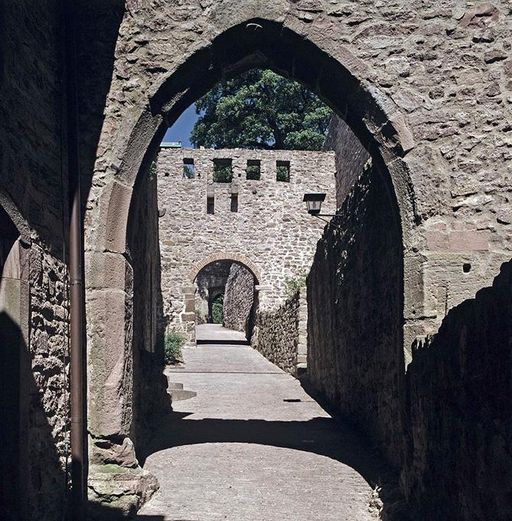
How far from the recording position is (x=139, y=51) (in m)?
4.48

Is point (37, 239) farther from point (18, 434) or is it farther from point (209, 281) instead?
point (209, 281)

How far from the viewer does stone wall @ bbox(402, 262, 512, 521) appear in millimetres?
2361

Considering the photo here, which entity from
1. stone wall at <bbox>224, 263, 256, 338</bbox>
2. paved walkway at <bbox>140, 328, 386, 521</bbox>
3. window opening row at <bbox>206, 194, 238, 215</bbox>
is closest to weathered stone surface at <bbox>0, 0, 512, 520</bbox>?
paved walkway at <bbox>140, 328, 386, 521</bbox>

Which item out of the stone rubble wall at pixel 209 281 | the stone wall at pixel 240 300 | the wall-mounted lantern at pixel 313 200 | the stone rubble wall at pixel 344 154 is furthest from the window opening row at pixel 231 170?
the wall-mounted lantern at pixel 313 200

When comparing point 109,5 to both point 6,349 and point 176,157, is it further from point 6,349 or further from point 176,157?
point 176,157

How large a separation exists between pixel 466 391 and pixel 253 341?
56.2 feet

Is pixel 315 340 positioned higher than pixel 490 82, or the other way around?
pixel 490 82

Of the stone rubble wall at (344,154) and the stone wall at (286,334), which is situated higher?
the stone rubble wall at (344,154)

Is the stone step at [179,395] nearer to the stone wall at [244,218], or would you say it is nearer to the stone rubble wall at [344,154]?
the stone rubble wall at [344,154]

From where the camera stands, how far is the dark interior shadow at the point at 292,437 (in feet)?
17.2

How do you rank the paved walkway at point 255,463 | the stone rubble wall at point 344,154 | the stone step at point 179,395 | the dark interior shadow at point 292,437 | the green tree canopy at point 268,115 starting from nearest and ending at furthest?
the paved walkway at point 255,463 → the dark interior shadow at point 292,437 → the stone step at point 179,395 → the stone rubble wall at point 344,154 → the green tree canopy at point 268,115

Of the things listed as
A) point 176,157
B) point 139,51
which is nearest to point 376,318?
point 139,51

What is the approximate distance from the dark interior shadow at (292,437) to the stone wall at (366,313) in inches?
7.2

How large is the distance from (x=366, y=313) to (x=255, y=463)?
1.85 meters
